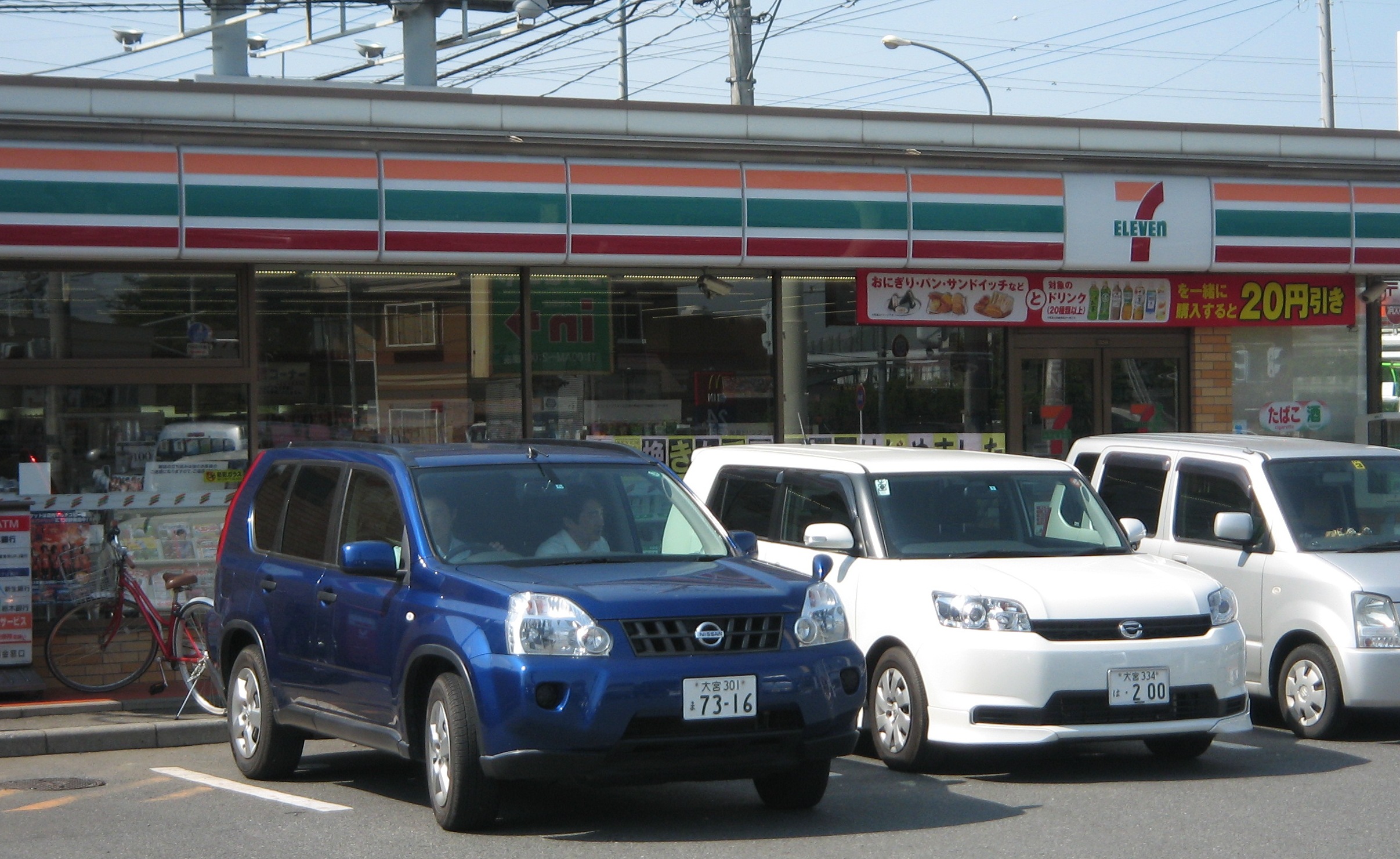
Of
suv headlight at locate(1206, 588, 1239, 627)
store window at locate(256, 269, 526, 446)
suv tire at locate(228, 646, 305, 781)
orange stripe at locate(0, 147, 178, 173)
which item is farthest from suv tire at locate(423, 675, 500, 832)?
orange stripe at locate(0, 147, 178, 173)

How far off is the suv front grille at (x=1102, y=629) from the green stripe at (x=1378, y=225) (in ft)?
29.4

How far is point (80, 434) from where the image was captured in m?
12.3

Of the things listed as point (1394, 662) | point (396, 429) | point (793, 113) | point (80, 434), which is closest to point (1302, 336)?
point (793, 113)

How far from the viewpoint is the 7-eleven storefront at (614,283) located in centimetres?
1213

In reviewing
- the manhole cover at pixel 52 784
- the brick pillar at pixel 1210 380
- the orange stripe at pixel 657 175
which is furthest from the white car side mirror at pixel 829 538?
the brick pillar at pixel 1210 380

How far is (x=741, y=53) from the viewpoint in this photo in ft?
69.5

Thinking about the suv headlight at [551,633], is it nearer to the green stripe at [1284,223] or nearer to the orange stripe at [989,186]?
the orange stripe at [989,186]

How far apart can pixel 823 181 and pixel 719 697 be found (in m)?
8.01

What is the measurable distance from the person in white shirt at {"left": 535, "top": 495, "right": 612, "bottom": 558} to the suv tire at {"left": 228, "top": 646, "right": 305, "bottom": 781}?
1891 mm

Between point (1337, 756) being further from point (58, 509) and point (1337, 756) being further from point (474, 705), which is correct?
point (58, 509)

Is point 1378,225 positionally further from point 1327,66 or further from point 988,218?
point 1327,66

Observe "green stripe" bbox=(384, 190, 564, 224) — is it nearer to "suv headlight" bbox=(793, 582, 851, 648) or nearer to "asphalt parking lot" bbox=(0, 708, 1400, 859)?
"asphalt parking lot" bbox=(0, 708, 1400, 859)

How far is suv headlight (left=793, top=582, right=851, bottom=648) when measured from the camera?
6.94 m

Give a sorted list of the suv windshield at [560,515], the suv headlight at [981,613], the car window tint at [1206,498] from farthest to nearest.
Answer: the car window tint at [1206,498], the suv headlight at [981,613], the suv windshield at [560,515]
